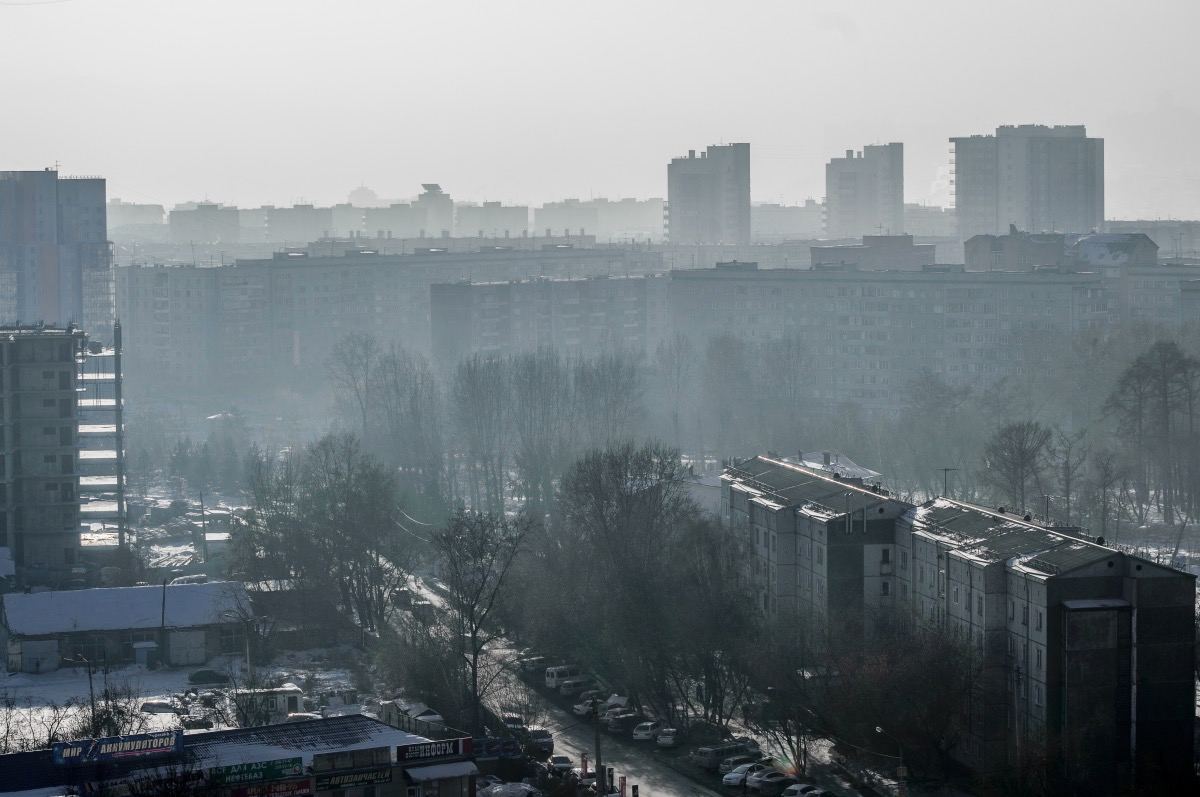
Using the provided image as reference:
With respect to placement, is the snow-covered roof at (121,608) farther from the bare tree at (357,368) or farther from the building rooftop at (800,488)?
the bare tree at (357,368)

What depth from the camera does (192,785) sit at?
1201 cm

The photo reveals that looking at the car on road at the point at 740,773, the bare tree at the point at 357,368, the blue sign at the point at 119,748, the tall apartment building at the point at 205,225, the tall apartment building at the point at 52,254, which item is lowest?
the car on road at the point at 740,773

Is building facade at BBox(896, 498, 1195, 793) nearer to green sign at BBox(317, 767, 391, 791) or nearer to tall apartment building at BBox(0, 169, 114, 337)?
green sign at BBox(317, 767, 391, 791)

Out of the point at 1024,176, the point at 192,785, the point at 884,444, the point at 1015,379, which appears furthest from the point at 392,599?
the point at 1024,176

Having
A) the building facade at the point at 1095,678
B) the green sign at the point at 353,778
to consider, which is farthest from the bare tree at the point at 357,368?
the green sign at the point at 353,778

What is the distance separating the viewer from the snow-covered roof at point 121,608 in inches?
794

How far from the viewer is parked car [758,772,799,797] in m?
15.4

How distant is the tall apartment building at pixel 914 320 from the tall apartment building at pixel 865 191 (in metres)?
32.0

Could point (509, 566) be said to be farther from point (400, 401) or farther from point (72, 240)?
point (72, 240)

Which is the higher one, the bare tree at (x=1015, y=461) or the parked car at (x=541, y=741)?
the bare tree at (x=1015, y=461)

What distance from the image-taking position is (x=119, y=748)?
12.4m

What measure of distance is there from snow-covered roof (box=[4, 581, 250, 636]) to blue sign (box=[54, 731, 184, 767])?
7.80 meters

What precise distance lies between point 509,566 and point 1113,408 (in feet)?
46.0

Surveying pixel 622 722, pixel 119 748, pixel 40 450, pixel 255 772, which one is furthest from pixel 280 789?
pixel 40 450
